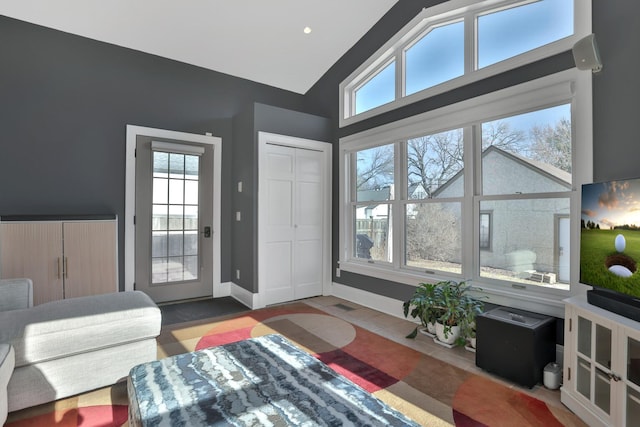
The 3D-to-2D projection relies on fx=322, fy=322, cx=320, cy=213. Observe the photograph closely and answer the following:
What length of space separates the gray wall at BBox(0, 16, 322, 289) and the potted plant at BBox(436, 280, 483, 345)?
2.70 m

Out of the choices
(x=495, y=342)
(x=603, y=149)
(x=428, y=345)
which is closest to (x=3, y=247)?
(x=428, y=345)

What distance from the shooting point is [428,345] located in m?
2.90

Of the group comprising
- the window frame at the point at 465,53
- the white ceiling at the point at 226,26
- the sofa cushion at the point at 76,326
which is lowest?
the sofa cushion at the point at 76,326

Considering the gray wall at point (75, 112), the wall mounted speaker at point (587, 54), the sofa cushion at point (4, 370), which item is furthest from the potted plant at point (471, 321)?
the sofa cushion at point (4, 370)

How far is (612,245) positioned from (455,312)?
123 cm

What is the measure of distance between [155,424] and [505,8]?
3.90 m

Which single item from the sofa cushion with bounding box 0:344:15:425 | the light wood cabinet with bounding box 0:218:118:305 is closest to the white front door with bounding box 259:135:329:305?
the light wood cabinet with bounding box 0:218:118:305

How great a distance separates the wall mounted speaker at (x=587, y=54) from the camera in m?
2.04

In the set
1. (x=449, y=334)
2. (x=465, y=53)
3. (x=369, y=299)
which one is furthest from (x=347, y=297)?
(x=465, y=53)

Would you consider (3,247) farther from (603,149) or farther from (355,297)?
(603,149)

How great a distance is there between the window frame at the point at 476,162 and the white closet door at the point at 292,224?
37 cm

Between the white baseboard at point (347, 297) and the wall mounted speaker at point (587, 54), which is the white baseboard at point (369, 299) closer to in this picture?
the white baseboard at point (347, 297)

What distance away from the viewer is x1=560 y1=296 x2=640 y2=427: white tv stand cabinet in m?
1.56

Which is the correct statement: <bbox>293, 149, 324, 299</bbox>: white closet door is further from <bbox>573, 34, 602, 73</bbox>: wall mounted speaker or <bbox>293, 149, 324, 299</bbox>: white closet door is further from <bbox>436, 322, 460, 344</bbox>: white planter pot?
<bbox>573, 34, 602, 73</bbox>: wall mounted speaker
